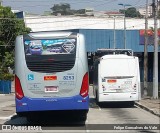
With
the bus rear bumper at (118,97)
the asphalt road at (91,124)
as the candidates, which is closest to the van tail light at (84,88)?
the asphalt road at (91,124)

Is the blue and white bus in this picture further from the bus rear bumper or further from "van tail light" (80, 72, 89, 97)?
the bus rear bumper

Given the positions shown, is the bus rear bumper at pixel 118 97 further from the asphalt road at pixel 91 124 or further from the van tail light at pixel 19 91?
the van tail light at pixel 19 91

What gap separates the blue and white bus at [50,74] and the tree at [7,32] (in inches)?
1557

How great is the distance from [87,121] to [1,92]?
35.9 metres

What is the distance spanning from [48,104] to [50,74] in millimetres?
1032

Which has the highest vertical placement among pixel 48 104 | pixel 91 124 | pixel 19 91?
pixel 19 91

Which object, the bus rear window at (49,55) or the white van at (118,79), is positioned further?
the white van at (118,79)

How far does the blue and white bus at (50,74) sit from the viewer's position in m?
16.7

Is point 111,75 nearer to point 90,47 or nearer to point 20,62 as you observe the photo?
point 20,62

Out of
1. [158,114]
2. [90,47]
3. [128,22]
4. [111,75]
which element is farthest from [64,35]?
[128,22]

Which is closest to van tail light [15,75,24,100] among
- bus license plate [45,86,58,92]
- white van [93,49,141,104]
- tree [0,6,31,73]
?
bus license plate [45,86,58,92]

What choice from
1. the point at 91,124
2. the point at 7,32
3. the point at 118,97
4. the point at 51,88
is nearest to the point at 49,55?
the point at 51,88

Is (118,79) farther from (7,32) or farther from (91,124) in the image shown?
(7,32)

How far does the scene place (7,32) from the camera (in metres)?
57.3
